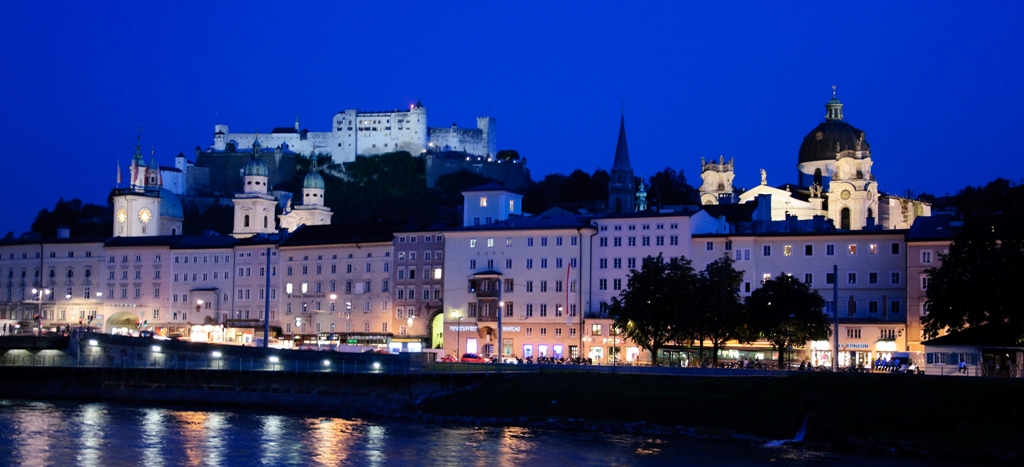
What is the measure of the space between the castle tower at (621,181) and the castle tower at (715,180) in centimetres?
992

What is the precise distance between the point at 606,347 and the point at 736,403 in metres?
32.0

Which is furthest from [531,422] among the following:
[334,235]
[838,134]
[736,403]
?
[838,134]

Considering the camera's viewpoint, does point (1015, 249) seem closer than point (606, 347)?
Yes

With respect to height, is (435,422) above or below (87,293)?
below

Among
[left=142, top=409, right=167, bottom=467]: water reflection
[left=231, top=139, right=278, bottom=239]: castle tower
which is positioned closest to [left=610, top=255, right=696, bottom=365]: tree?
[left=142, top=409, right=167, bottom=467]: water reflection

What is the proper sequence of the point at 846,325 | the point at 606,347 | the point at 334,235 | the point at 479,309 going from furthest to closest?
1. the point at 334,235
2. the point at 479,309
3. the point at 606,347
4. the point at 846,325

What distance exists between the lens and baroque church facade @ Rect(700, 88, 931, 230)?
133 metres

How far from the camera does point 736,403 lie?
5947cm

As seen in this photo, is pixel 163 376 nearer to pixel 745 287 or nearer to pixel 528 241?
pixel 528 241

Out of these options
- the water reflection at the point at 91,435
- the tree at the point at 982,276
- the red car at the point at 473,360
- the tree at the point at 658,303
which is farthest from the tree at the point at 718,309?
the water reflection at the point at 91,435

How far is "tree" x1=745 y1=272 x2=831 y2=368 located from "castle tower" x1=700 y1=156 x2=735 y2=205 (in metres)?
77.7

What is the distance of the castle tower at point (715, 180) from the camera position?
152125mm

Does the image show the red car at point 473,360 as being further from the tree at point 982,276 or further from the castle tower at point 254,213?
the castle tower at point 254,213

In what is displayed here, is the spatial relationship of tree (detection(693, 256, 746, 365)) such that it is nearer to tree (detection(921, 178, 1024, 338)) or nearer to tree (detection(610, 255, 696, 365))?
tree (detection(610, 255, 696, 365))
